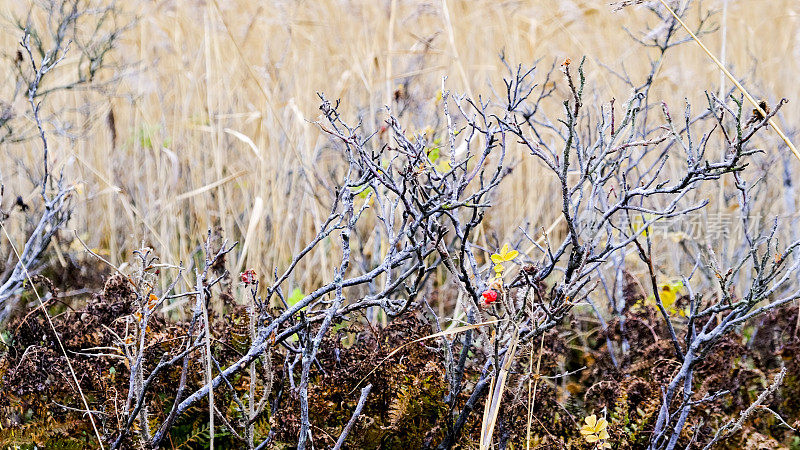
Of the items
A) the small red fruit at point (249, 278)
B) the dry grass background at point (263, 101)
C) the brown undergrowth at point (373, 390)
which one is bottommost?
the brown undergrowth at point (373, 390)

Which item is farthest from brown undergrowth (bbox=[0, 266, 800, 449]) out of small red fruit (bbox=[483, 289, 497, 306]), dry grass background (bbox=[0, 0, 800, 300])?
dry grass background (bbox=[0, 0, 800, 300])

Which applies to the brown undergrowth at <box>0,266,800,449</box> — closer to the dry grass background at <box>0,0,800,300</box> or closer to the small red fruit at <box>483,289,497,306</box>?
the small red fruit at <box>483,289,497,306</box>

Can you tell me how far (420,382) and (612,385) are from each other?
1.57 feet

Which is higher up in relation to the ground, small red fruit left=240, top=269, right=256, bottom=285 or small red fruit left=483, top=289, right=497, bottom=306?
small red fruit left=240, top=269, right=256, bottom=285

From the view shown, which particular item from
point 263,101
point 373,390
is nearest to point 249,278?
point 373,390

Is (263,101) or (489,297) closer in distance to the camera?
(489,297)

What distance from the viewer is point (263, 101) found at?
2.65 m

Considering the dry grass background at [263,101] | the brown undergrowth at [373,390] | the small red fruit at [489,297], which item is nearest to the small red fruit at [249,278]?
the brown undergrowth at [373,390]

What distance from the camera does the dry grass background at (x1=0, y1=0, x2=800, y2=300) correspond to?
2332mm

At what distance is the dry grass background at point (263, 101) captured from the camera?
233 centimetres

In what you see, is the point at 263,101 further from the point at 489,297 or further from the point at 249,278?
the point at 489,297

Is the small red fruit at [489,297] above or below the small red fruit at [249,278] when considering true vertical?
below

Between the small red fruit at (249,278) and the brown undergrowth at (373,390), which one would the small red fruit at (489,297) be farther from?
the small red fruit at (249,278)

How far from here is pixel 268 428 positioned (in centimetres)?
125
